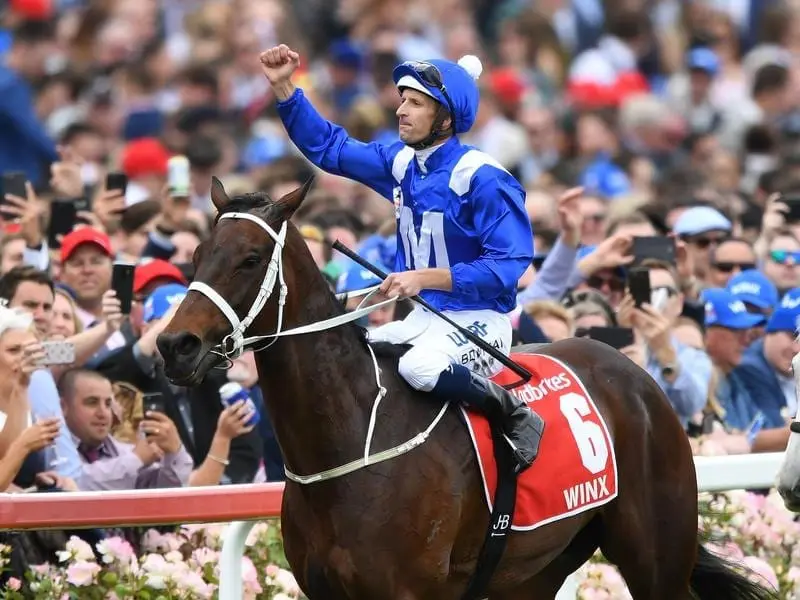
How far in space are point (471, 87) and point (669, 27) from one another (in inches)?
594

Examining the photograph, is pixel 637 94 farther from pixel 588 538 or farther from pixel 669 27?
pixel 588 538

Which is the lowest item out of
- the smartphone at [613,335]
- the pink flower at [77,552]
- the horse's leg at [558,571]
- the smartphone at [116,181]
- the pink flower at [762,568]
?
the pink flower at [762,568]

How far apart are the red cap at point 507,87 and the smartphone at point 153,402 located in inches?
418

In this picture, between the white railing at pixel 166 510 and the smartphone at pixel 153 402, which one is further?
the smartphone at pixel 153 402

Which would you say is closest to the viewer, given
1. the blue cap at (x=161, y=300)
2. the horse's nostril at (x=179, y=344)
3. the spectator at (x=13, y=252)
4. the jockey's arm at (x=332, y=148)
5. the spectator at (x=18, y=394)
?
the horse's nostril at (x=179, y=344)

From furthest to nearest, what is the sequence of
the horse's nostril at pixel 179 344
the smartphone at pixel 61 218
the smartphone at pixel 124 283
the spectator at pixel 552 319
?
the smartphone at pixel 61 218
the spectator at pixel 552 319
the smartphone at pixel 124 283
the horse's nostril at pixel 179 344

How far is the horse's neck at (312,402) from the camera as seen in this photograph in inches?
237

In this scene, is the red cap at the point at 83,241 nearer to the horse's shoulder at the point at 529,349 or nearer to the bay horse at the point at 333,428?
the horse's shoulder at the point at 529,349

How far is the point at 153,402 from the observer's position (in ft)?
26.2

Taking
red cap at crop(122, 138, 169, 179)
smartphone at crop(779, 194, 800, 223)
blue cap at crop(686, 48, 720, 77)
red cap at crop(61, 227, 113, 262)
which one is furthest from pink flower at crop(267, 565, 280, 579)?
blue cap at crop(686, 48, 720, 77)

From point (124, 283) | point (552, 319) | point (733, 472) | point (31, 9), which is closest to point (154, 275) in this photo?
point (124, 283)

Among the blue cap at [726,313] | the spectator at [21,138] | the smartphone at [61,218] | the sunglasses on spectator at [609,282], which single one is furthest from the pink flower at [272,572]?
the spectator at [21,138]

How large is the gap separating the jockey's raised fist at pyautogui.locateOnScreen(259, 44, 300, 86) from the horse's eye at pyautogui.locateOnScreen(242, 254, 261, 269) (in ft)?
2.92

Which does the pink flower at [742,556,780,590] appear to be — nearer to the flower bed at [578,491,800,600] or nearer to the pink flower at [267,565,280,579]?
the flower bed at [578,491,800,600]
